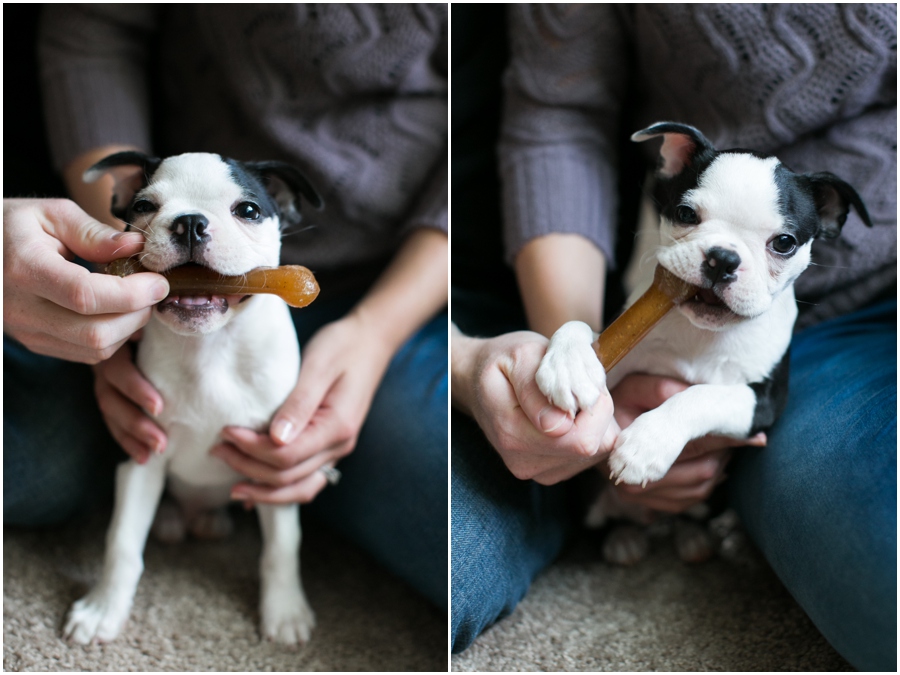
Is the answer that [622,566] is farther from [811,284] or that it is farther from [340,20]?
[340,20]

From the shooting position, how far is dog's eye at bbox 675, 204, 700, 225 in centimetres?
100

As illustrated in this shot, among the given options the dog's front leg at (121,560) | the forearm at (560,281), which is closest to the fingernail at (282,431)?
the dog's front leg at (121,560)

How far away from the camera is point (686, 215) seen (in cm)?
101

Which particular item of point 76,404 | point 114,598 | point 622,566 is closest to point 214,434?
point 114,598

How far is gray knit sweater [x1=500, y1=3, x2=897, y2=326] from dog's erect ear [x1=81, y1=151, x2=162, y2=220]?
2.27 ft

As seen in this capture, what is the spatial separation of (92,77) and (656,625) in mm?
1511

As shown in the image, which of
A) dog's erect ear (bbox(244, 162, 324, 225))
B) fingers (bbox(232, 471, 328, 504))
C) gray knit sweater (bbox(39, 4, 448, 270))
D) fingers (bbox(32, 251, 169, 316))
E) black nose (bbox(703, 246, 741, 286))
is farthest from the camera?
gray knit sweater (bbox(39, 4, 448, 270))

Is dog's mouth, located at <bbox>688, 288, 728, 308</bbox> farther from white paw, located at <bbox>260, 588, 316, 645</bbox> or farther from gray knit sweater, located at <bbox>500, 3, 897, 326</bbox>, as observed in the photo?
white paw, located at <bbox>260, 588, 316, 645</bbox>

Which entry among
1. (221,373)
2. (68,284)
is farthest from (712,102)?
(68,284)

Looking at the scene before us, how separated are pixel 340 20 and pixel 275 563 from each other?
1.09 metres

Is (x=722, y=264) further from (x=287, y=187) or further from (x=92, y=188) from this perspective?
(x=92, y=188)

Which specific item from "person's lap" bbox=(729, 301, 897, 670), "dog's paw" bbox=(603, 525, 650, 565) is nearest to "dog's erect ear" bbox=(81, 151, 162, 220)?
"dog's paw" bbox=(603, 525, 650, 565)

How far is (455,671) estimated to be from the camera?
45.0 inches

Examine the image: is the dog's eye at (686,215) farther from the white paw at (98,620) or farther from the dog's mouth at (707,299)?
the white paw at (98,620)
